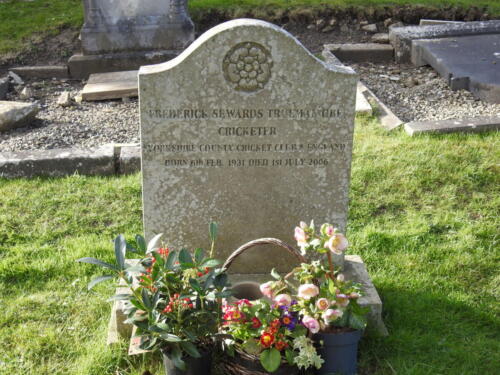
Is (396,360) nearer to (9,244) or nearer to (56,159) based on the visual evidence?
(9,244)

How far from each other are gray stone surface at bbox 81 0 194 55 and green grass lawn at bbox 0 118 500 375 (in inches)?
134

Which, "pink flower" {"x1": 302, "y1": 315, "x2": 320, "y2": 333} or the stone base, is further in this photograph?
the stone base

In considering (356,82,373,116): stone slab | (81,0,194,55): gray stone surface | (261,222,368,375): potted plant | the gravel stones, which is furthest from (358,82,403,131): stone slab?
(261,222,368,375): potted plant

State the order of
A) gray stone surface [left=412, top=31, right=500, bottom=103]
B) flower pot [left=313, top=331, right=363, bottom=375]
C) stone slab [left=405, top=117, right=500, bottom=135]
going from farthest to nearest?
gray stone surface [left=412, top=31, right=500, bottom=103], stone slab [left=405, top=117, right=500, bottom=135], flower pot [left=313, top=331, right=363, bottom=375]

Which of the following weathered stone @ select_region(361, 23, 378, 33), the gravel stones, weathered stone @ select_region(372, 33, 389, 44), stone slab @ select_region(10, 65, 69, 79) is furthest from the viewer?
weathered stone @ select_region(361, 23, 378, 33)

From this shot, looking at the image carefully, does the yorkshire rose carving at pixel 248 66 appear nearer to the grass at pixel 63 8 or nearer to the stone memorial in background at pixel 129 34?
the stone memorial in background at pixel 129 34

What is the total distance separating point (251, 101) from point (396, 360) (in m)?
1.59

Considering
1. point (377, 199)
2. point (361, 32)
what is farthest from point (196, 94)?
point (361, 32)

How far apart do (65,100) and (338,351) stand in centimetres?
504

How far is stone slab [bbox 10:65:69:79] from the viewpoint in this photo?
8.10 metres

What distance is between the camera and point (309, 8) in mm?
9789

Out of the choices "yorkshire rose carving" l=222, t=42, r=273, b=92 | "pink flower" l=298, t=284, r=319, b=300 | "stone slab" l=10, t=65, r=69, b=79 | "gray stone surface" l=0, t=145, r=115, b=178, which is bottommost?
"gray stone surface" l=0, t=145, r=115, b=178

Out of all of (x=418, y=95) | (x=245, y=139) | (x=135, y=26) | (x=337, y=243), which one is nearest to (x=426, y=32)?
(x=418, y=95)

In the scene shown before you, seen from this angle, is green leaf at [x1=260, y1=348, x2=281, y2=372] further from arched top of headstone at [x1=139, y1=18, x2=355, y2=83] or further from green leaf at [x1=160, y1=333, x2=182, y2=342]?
arched top of headstone at [x1=139, y1=18, x2=355, y2=83]
